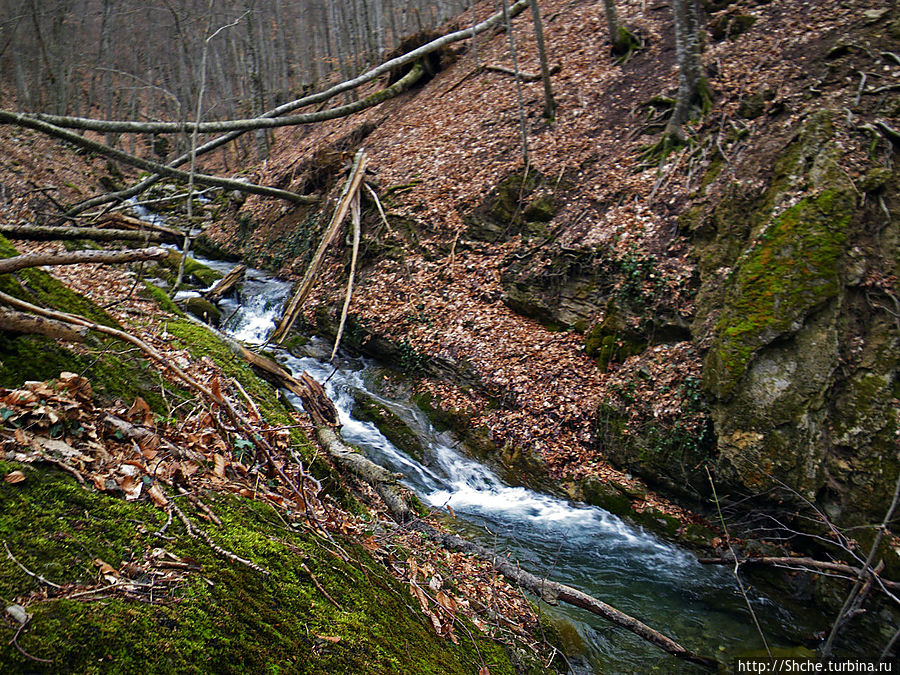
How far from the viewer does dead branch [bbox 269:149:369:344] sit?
9.69 m

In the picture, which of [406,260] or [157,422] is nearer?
[157,422]

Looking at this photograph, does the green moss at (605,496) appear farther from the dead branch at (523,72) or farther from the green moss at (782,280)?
the dead branch at (523,72)

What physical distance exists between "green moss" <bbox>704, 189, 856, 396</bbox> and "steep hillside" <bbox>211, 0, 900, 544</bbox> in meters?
0.03

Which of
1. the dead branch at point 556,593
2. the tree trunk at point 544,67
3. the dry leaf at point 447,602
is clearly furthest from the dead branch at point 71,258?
the tree trunk at point 544,67

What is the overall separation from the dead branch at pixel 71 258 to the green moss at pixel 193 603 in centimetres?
136

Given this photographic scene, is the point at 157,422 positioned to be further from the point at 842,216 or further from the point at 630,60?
the point at 630,60

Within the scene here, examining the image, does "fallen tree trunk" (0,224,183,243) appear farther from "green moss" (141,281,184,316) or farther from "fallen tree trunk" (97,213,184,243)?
"fallen tree trunk" (97,213,184,243)

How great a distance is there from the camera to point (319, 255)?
10.2m

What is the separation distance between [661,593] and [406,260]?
27.1ft

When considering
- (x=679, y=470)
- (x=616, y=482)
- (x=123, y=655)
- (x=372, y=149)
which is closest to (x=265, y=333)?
(x=372, y=149)

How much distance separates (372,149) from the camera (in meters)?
15.5

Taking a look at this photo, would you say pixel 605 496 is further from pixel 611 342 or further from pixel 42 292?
pixel 42 292

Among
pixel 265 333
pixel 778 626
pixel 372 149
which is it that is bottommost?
pixel 778 626

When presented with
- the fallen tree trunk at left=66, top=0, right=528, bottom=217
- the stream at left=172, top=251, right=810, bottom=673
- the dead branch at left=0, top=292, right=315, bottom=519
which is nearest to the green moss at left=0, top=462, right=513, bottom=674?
the dead branch at left=0, top=292, right=315, bottom=519
